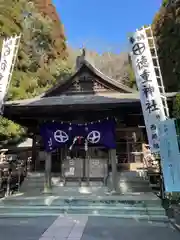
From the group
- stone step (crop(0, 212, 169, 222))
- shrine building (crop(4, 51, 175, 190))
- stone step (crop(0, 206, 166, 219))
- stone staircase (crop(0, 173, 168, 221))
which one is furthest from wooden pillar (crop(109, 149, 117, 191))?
stone step (crop(0, 212, 169, 222))

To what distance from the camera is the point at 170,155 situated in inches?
228

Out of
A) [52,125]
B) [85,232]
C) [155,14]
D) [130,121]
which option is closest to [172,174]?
[85,232]

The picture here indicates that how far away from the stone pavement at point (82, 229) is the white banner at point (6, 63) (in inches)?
161

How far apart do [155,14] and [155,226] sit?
29.1 m

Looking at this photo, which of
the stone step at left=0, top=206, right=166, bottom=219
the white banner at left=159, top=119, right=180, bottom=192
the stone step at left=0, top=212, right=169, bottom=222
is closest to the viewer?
the white banner at left=159, top=119, right=180, bottom=192

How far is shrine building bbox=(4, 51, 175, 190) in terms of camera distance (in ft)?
27.9

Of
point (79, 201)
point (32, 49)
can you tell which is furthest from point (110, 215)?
point (32, 49)

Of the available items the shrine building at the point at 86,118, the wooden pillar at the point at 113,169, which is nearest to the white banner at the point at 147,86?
the shrine building at the point at 86,118

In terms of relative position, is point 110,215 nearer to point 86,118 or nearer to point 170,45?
point 86,118

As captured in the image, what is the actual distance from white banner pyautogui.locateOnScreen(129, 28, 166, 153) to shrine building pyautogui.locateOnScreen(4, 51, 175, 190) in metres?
0.94

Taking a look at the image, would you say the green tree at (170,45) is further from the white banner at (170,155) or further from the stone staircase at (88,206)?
the white banner at (170,155)

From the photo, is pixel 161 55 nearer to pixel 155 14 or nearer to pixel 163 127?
pixel 155 14

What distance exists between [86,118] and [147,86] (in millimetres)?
3214

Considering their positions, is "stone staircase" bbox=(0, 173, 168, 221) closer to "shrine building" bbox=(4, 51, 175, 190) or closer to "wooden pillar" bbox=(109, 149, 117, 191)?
"wooden pillar" bbox=(109, 149, 117, 191)
